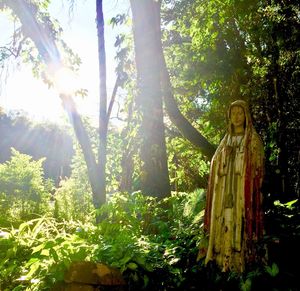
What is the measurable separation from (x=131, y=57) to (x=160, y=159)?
10.1 metres

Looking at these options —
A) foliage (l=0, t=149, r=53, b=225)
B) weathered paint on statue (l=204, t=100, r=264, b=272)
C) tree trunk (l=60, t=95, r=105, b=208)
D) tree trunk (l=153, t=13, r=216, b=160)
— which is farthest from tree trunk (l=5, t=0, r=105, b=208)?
foliage (l=0, t=149, r=53, b=225)

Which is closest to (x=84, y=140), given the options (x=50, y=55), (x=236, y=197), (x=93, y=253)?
(x=50, y=55)

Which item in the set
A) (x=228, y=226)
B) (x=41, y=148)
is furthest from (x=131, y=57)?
(x=41, y=148)

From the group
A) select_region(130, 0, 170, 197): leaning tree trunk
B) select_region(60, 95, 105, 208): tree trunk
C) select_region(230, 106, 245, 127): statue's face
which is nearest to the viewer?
select_region(230, 106, 245, 127): statue's face

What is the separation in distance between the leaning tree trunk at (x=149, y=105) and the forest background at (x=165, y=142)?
0.9 inches

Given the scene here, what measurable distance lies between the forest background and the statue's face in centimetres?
88

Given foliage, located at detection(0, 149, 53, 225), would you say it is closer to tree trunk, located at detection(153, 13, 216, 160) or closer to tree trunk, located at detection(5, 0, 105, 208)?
tree trunk, located at detection(5, 0, 105, 208)

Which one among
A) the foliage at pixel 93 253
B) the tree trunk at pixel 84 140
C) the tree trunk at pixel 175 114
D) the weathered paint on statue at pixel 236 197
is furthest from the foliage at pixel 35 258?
the tree trunk at pixel 84 140

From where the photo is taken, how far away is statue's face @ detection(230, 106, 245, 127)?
4715mm

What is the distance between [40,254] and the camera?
3730mm

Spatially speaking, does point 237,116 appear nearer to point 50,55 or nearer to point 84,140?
point 84,140

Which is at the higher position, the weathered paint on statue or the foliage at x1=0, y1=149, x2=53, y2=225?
the foliage at x1=0, y1=149, x2=53, y2=225

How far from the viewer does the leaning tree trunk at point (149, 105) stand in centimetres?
773

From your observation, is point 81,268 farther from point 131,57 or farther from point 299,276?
point 131,57
